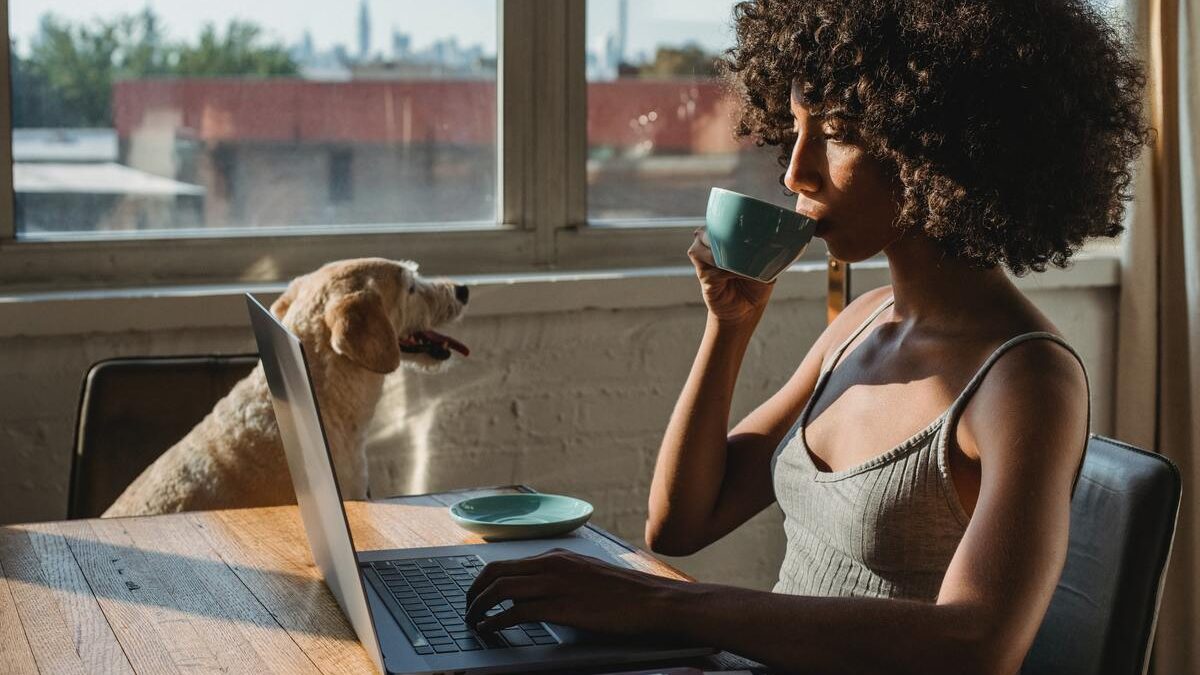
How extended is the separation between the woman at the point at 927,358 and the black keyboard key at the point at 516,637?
0.02 m

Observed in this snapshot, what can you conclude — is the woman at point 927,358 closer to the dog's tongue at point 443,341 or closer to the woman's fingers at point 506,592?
the woman's fingers at point 506,592

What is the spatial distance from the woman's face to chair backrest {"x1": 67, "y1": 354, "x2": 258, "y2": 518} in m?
1.09

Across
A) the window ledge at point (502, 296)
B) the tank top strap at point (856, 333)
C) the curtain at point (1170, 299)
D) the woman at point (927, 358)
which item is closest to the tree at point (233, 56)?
the window ledge at point (502, 296)

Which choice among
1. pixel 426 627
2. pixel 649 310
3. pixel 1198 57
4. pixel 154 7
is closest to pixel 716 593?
pixel 426 627

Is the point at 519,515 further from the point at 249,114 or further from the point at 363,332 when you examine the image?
the point at 249,114

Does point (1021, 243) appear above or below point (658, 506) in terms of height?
above

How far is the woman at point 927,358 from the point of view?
1.05 m

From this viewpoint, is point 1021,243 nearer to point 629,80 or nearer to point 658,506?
point 658,506

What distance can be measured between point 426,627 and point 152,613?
276 millimetres

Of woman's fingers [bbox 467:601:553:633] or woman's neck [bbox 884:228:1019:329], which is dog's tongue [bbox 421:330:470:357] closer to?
woman's neck [bbox 884:228:1019:329]

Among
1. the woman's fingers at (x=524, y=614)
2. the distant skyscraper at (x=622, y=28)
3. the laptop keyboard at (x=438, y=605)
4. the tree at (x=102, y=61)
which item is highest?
the distant skyscraper at (x=622, y=28)

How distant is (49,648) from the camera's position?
3.66ft

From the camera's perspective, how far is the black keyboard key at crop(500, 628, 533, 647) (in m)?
1.07

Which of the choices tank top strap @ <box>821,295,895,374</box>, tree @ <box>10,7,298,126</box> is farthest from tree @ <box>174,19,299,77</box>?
tank top strap @ <box>821,295,895,374</box>
